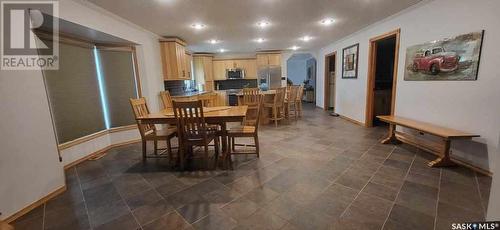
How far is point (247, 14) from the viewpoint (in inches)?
134

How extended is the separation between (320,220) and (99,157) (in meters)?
3.49

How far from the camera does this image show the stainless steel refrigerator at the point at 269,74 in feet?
26.1

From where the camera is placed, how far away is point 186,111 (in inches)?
97.1

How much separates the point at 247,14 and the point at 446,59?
9.63ft

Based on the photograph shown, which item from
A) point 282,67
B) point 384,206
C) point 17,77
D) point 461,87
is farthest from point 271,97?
point 17,77

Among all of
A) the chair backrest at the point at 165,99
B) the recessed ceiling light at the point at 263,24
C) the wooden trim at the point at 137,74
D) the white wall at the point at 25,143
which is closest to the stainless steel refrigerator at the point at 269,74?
the recessed ceiling light at the point at 263,24

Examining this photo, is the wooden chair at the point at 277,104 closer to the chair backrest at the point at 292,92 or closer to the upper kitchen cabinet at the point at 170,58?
the chair backrest at the point at 292,92

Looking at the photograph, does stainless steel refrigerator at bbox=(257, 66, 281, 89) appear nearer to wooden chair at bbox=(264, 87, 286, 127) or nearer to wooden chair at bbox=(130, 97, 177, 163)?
wooden chair at bbox=(264, 87, 286, 127)

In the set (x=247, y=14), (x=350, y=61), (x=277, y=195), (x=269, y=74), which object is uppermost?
(x=247, y=14)

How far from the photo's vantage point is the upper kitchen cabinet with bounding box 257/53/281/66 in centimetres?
786

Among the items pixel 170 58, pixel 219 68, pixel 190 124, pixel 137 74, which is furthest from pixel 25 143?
pixel 219 68

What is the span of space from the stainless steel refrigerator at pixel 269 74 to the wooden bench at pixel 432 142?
484 centimetres

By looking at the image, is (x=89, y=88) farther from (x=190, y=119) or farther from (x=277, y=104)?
(x=277, y=104)

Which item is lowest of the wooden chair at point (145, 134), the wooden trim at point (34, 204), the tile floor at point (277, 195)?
the tile floor at point (277, 195)
